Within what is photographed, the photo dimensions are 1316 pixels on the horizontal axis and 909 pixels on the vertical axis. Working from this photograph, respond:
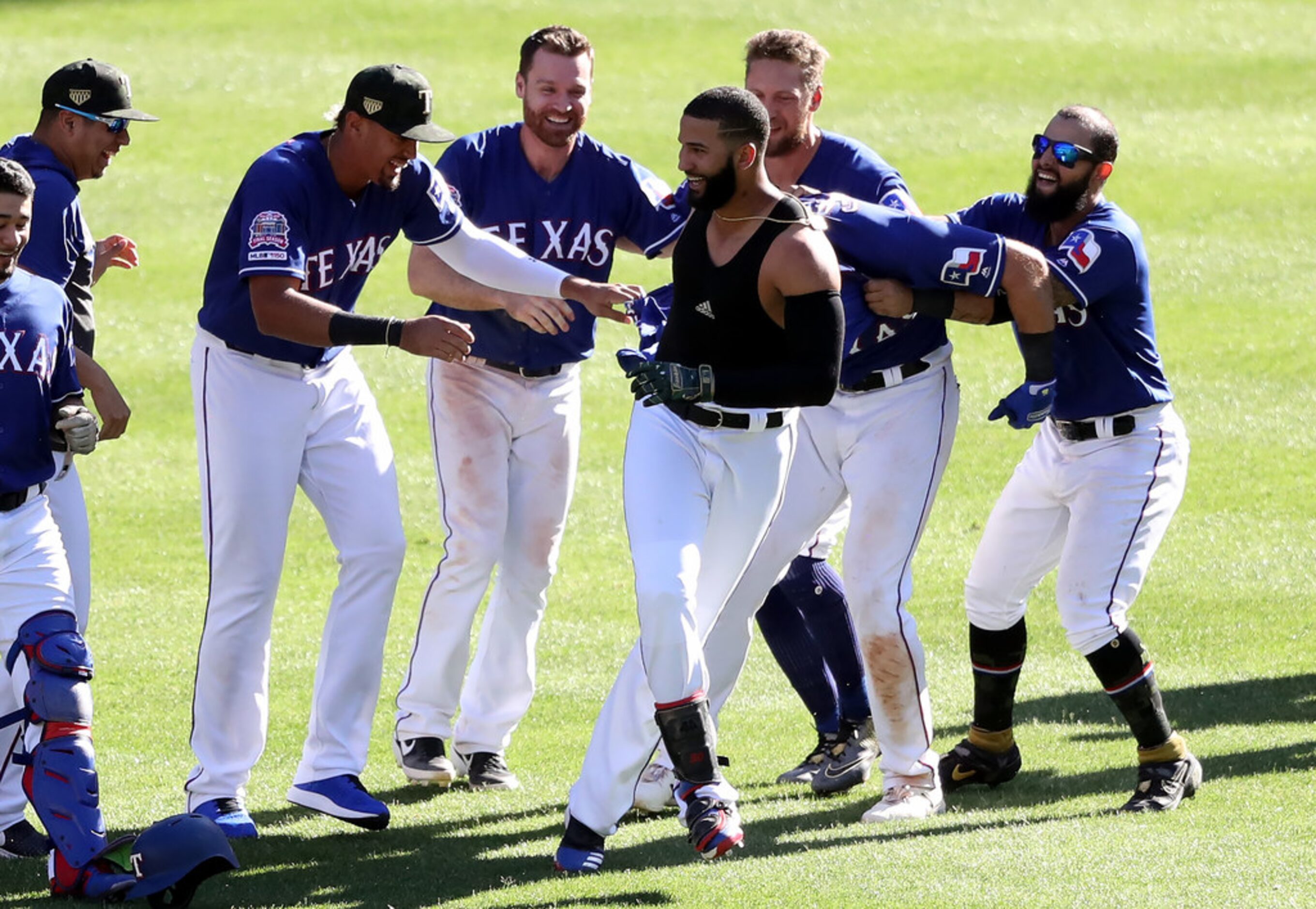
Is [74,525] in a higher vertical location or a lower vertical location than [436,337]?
lower

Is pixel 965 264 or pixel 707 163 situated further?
pixel 965 264

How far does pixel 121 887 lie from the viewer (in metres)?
5.68

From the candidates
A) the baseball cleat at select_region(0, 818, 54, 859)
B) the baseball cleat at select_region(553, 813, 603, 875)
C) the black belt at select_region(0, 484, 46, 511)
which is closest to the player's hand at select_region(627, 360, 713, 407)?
the baseball cleat at select_region(553, 813, 603, 875)

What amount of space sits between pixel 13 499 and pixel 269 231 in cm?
122

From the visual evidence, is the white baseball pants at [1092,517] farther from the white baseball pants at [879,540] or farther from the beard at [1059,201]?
the beard at [1059,201]

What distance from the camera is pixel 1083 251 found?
266 inches

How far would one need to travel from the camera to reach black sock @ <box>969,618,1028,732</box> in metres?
7.32

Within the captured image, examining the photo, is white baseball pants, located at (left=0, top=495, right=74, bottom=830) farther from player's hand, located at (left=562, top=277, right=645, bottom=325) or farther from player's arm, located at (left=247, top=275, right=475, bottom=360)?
player's hand, located at (left=562, top=277, right=645, bottom=325)

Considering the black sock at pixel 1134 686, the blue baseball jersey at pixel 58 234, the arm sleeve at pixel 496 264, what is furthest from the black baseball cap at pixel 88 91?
the black sock at pixel 1134 686

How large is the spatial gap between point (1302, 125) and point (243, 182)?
61.0ft

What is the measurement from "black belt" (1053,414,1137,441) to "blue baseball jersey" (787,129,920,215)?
1.00 metres

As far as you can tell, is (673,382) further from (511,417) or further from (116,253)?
(116,253)

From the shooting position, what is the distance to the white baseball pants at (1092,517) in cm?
688

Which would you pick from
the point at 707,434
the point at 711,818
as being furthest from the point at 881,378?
the point at 711,818
